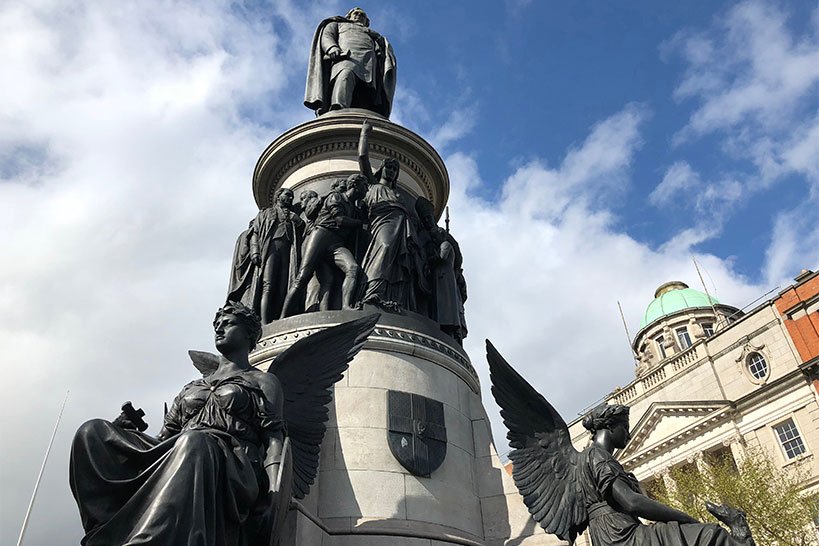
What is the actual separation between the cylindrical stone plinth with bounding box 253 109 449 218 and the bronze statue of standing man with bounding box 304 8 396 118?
58.2 inches

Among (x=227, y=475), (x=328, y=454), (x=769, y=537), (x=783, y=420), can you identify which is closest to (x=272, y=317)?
(x=328, y=454)

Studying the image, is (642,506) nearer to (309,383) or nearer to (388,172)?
(309,383)

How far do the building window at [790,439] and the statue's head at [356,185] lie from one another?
32.6 metres

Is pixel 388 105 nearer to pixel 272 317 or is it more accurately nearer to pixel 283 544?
pixel 272 317

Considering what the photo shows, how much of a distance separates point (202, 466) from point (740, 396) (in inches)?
1531

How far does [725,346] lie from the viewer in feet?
127

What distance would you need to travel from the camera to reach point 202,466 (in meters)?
3.82

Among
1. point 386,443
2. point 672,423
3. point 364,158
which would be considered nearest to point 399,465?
point 386,443

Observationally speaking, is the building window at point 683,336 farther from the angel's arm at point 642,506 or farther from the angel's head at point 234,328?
the angel's head at point 234,328

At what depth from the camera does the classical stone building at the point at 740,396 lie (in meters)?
33.2

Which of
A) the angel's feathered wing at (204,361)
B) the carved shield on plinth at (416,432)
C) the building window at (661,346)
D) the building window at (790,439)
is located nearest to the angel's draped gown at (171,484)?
the angel's feathered wing at (204,361)

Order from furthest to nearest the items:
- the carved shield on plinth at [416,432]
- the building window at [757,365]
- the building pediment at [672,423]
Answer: the building pediment at [672,423] < the building window at [757,365] < the carved shield on plinth at [416,432]

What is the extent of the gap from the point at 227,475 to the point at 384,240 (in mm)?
4887

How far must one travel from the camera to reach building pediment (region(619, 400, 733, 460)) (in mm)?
36875
